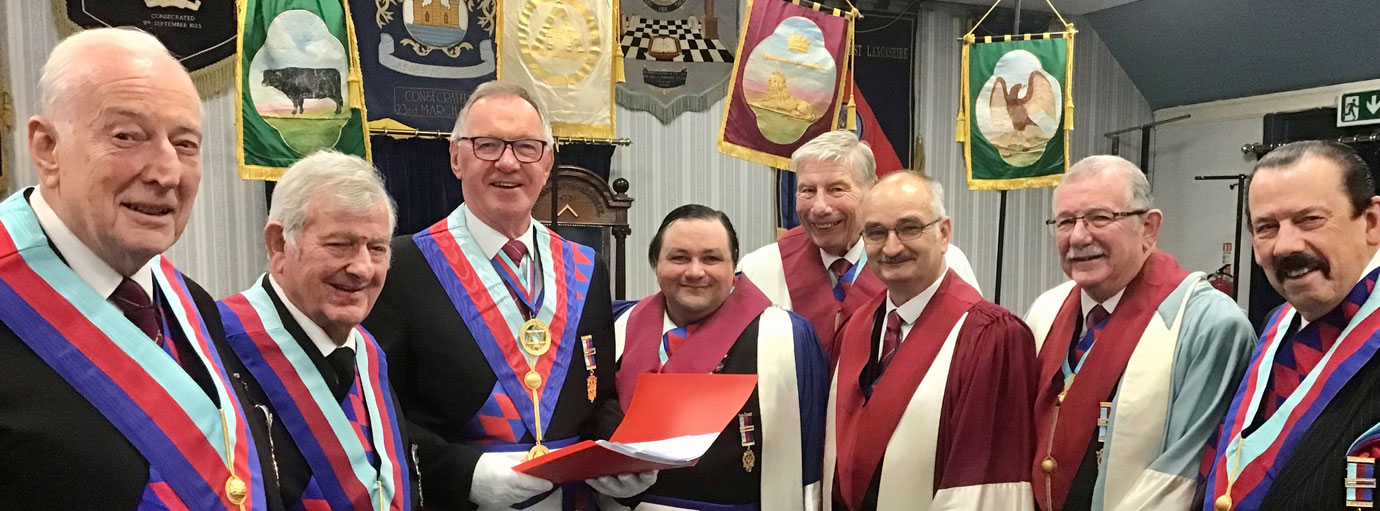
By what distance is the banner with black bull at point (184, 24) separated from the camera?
548 centimetres

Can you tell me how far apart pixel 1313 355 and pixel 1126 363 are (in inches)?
17.0

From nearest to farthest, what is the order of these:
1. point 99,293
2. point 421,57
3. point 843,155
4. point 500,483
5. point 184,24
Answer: point 99,293 < point 500,483 < point 843,155 < point 184,24 < point 421,57

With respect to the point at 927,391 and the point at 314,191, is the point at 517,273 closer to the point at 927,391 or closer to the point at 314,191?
the point at 314,191

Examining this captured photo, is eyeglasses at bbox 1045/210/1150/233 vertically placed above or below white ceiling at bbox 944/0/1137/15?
below

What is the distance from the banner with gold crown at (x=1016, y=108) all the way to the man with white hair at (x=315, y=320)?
14.1 ft

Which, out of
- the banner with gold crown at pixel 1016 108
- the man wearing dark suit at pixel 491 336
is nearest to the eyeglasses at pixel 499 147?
the man wearing dark suit at pixel 491 336

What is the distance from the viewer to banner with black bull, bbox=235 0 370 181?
4.97 metres

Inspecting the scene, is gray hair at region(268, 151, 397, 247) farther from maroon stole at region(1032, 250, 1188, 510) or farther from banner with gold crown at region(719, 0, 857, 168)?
banner with gold crown at region(719, 0, 857, 168)

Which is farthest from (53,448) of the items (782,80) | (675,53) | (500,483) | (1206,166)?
(1206,166)

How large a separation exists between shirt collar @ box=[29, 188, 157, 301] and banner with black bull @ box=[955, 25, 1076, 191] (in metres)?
4.75

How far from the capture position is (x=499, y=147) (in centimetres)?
228

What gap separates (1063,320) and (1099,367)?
25 centimetres

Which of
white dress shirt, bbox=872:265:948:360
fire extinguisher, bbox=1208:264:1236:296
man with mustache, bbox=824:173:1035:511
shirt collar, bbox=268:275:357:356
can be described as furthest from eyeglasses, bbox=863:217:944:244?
fire extinguisher, bbox=1208:264:1236:296

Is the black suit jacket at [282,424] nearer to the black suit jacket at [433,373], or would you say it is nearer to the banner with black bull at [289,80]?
the black suit jacket at [433,373]
